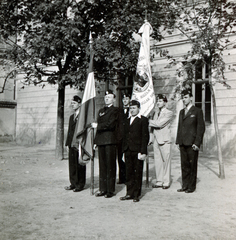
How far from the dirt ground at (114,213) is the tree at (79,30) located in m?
3.92

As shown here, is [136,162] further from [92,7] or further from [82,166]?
[92,7]

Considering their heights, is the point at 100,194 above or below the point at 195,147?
below

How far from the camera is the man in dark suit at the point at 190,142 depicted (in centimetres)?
639

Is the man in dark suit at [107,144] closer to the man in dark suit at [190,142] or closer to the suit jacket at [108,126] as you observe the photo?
the suit jacket at [108,126]

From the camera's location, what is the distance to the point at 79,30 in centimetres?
966

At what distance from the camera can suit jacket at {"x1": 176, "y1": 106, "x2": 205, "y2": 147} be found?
639 centimetres

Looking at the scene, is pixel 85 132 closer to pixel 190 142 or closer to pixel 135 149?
pixel 135 149

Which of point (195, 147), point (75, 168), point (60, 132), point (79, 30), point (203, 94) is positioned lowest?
point (75, 168)

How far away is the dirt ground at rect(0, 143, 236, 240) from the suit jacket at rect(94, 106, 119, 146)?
1032 millimetres

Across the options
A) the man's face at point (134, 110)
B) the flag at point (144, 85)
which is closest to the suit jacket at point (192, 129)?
the flag at point (144, 85)

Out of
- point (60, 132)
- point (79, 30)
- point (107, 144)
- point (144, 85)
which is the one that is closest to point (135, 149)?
point (107, 144)

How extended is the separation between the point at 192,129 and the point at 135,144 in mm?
1456

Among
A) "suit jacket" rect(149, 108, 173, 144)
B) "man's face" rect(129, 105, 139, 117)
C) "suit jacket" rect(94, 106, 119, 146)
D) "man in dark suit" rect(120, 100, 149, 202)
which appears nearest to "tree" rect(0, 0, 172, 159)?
"suit jacket" rect(149, 108, 173, 144)

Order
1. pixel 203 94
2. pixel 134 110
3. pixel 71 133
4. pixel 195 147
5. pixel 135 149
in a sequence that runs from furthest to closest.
Result: pixel 203 94 → pixel 71 133 → pixel 195 147 → pixel 134 110 → pixel 135 149
